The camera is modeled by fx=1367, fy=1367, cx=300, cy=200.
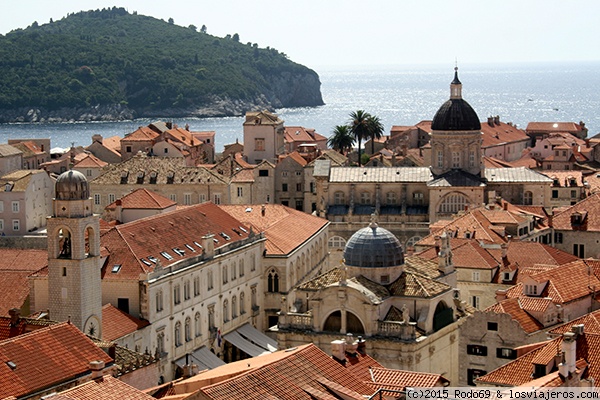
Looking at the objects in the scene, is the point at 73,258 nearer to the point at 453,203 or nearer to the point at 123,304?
the point at 123,304

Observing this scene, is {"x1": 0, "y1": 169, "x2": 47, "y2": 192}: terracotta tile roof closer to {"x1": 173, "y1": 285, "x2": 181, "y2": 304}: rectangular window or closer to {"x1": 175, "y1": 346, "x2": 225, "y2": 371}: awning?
{"x1": 175, "y1": 346, "x2": 225, "y2": 371}: awning

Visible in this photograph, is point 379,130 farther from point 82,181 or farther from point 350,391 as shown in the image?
point 350,391

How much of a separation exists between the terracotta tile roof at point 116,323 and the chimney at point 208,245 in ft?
30.2

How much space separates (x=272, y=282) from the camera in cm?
8238

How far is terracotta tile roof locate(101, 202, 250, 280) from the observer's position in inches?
2662

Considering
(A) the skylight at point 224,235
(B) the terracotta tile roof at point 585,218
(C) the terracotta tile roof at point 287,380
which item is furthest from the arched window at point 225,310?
(C) the terracotta tile roof at point 287,380

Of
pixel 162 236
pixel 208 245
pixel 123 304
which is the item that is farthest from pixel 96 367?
→ pixel 208 245

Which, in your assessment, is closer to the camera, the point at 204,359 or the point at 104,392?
the point at 104,392

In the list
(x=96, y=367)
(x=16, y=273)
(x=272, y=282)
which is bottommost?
(x=272, y=282)

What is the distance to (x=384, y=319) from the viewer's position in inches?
2288

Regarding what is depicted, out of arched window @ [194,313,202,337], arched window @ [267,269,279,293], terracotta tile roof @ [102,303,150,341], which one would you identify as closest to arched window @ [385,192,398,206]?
arched window @ [267,269,279,293]

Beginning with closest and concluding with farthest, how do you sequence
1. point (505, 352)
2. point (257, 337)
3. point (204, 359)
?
point (505, 352) → point (204, 359) → point (257, 337)

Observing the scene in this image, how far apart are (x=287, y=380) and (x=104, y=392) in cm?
542

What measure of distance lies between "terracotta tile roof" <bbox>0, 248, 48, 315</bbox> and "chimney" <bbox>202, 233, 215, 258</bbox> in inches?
371
